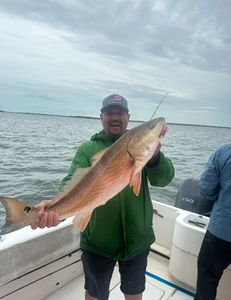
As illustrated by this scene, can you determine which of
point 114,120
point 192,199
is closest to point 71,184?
point 114,120

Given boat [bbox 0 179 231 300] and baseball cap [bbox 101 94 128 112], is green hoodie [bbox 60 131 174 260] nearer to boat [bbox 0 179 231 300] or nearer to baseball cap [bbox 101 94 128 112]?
baseball cap [bbox 101 94 128 112]

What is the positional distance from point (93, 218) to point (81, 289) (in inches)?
65.6

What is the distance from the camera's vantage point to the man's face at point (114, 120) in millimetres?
2967

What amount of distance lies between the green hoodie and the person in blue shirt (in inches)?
30.6

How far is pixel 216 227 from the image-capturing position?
3270mm

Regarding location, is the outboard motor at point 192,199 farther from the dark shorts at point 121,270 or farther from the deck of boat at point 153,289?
the dark shorts at point 121,270

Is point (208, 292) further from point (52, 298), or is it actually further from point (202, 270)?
point (52, 298)

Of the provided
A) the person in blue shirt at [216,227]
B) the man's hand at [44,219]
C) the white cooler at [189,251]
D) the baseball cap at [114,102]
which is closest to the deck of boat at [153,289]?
the white cooler at [189,251]

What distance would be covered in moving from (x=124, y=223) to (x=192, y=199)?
2331 millimetres

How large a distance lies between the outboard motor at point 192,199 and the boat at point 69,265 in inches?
13.9

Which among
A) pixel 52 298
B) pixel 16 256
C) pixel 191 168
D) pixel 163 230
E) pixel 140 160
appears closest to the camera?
pixel 140 160

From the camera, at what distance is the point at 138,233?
2900 mm

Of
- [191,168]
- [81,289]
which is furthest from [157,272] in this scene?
[191,168]

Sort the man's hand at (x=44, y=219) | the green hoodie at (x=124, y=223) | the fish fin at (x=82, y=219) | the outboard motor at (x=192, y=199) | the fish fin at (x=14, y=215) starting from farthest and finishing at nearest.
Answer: the outboard motor at (x=192, y=199) < the green hoodie at (x=124, y=223) < the fish fin at (x=82, y=219) < the man's hand at (x=44, y=219) < the fish fin at (x=14, y=215)
